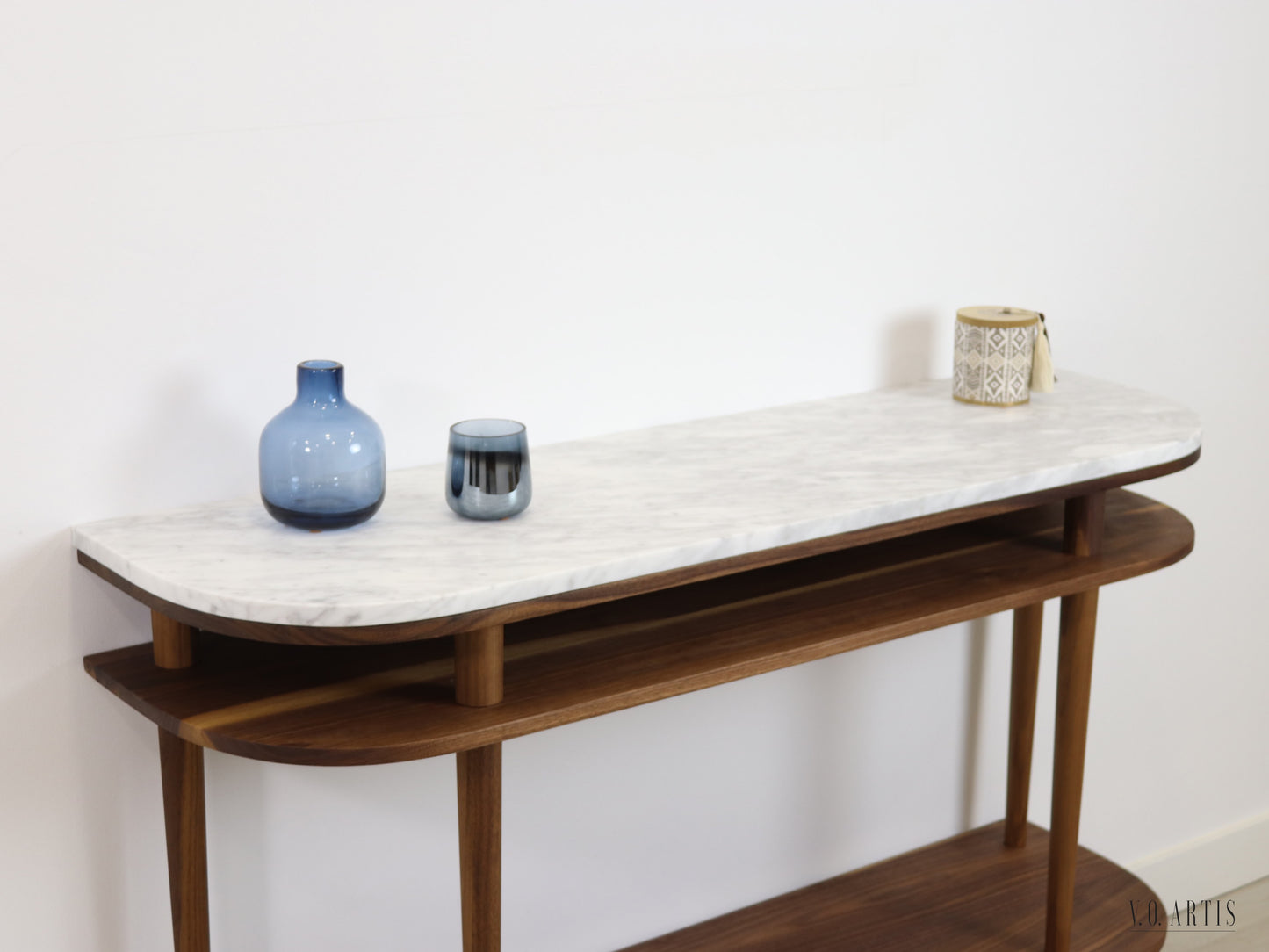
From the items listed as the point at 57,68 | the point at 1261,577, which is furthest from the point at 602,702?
the point at 1261,577

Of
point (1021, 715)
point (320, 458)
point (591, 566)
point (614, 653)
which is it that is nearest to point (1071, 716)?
point (1021, 715)

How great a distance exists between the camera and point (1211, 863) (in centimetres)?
250

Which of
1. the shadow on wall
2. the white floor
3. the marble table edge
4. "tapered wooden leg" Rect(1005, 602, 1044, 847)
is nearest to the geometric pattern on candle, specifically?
the shadow on wall

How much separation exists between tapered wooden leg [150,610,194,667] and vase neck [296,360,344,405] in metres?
0.25

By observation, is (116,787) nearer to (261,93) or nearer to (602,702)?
(602,702)

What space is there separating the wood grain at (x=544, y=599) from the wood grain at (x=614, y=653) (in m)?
0.09

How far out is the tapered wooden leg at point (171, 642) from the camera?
4.22 ft

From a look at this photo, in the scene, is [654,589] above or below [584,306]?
below

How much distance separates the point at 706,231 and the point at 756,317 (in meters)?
0.14

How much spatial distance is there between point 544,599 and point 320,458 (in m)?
0.26

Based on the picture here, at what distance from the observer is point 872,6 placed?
5.69 feet

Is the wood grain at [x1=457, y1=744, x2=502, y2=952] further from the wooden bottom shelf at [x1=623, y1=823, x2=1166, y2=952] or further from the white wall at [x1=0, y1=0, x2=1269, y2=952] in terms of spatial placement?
the wooden bottom shelf at [x1=623, y1=823, x2=1166, y2=952]

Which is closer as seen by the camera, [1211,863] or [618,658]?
[618,658]

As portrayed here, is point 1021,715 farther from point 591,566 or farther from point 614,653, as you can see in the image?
point 591,566
